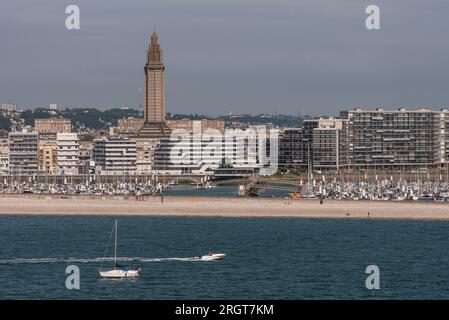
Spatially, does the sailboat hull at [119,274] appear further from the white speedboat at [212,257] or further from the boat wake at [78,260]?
the white speedboat at [212,257]

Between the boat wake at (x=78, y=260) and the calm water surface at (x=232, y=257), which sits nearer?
the calm water surface at (x=232, y=257)

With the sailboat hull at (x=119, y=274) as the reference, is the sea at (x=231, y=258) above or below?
below

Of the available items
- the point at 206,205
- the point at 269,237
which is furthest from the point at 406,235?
the point at 206,205

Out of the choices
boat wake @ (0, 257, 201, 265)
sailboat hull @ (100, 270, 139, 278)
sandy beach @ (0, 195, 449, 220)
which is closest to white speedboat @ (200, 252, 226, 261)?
boat wake @ (0, 257, 201, 265)

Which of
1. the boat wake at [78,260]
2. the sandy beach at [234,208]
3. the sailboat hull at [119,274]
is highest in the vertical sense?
the sailboat hull at [119,274]

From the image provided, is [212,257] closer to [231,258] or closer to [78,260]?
[231,258]

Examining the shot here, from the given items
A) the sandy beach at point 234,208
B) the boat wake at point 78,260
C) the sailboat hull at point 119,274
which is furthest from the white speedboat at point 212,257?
the sandy beach at point 234,208

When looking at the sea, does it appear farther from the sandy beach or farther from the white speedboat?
the sandy beach
